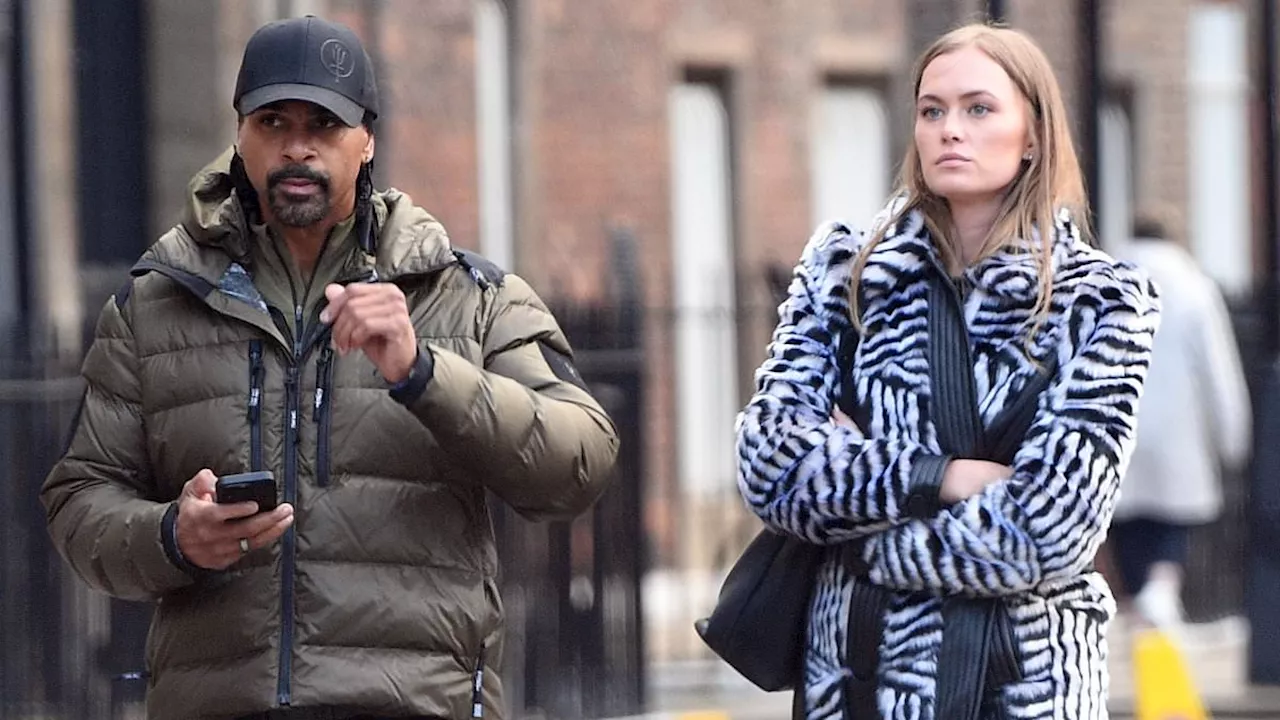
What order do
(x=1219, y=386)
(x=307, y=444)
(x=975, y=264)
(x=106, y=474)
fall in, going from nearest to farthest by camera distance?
(x=307, y=444) < (x=106, y=474) < (x=975, y=264) < (x=1219, y=386)

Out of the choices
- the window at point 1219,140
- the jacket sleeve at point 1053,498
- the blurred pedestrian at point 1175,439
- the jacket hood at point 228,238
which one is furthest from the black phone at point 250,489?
the window at point 1219,140

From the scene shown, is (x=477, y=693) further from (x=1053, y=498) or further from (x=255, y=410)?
(x=1053, y=498)

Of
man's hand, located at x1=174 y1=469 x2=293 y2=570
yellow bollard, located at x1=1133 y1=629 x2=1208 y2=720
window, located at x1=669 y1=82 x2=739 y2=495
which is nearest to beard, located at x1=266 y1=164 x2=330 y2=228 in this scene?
man's hand, located at x1=174 y1=469 x2=293 y2=570

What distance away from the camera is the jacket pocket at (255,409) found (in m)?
4.27

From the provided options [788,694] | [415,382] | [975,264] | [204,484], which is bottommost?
[788,694]

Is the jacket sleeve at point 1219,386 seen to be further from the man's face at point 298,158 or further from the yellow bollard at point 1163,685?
the man's face at point 298,158

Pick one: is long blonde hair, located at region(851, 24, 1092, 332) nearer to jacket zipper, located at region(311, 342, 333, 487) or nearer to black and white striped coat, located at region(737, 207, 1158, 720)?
black and white striped coat, located at region(737, 207, 1158, 720)

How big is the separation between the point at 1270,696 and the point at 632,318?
2.75m

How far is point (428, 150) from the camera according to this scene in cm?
1652

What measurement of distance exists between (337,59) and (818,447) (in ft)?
3.13

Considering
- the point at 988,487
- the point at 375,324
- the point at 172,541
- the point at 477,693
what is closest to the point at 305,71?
the point at 375,324

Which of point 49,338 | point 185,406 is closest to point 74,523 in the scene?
point 185,406

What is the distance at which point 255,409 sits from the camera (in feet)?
14.0

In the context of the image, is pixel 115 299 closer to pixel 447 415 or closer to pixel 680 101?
pixel 447 415
